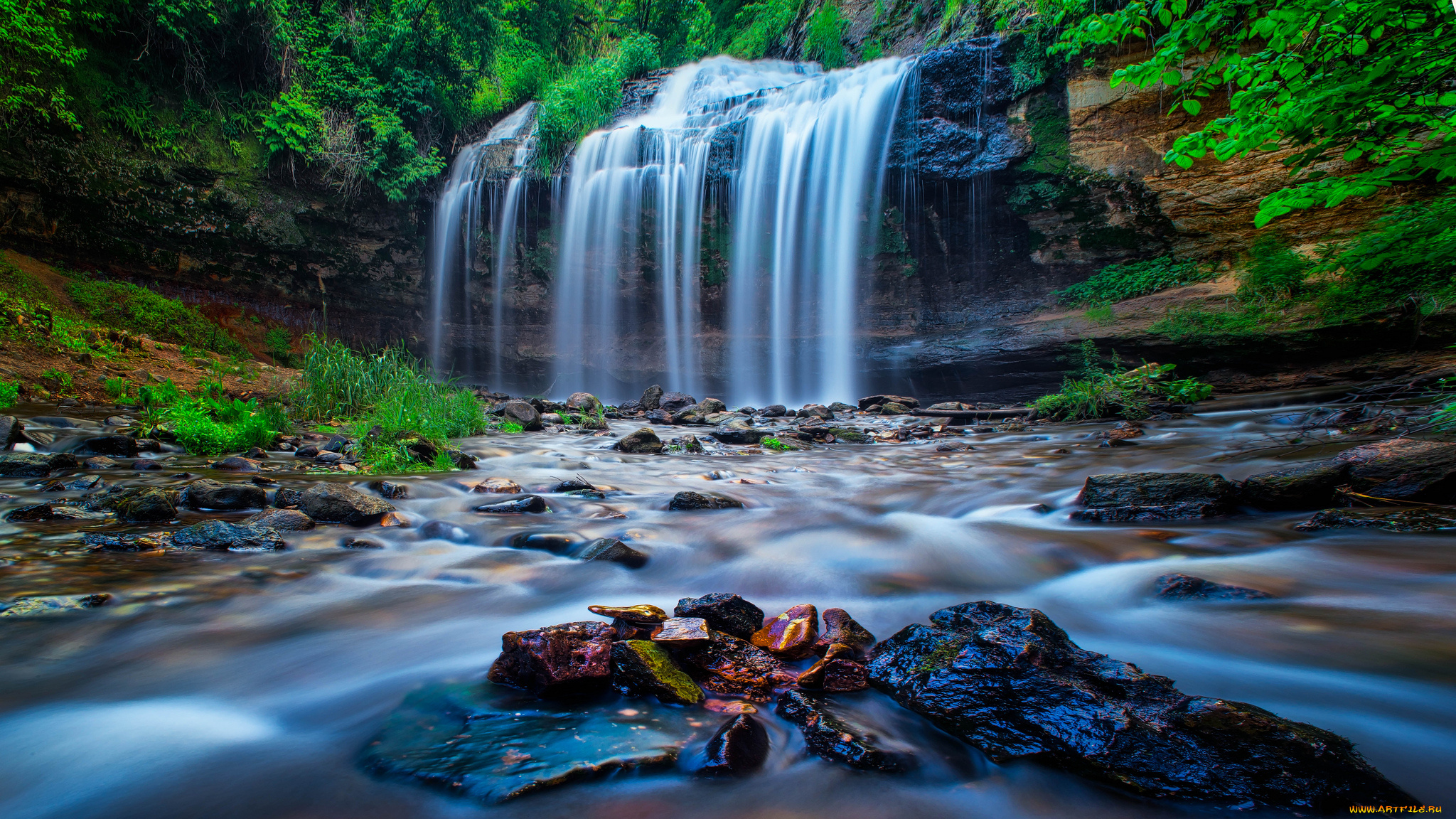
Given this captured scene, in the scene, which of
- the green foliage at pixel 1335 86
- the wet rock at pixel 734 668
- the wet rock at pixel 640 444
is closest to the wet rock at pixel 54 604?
the wet rock at pixel 734 668

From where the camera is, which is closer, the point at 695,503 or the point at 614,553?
the point at 614,553

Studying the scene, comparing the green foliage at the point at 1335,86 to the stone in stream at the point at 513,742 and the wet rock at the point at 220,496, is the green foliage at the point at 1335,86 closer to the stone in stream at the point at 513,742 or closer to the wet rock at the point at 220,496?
the stone in stream at the point at 513,742

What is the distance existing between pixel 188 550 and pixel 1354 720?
157 inches

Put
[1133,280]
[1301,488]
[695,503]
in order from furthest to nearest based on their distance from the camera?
[1133,280]
[695,503]
[1301,488]

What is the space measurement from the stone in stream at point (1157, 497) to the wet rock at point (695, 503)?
2042 mm

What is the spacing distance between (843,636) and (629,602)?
910 mm

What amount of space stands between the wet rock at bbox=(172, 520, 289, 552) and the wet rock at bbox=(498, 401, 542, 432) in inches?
221

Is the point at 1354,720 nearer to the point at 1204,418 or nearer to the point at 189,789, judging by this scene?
the point at 189,789

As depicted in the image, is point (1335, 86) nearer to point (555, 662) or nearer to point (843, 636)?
Result: point (843, 636)

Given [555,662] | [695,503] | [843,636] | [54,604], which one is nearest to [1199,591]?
[843,636]

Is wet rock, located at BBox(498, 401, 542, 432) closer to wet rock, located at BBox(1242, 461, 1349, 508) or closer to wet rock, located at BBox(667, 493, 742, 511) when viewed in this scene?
wet rock, located at BBox(667, 493, 742, 511)

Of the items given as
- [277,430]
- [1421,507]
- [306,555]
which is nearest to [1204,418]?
[1421,507]

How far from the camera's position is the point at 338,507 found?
319cm

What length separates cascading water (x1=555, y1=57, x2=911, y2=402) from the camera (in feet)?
42.7
